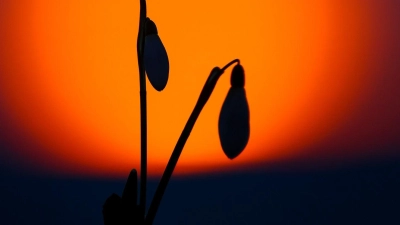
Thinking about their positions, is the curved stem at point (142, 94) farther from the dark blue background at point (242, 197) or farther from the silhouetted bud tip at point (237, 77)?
the dark blue background at point (242, 197)

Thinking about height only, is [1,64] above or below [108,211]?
above

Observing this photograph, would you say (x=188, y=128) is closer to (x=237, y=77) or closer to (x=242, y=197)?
(x=237, y=77)

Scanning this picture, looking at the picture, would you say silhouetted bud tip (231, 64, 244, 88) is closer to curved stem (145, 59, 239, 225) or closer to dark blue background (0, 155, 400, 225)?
curved stem (145, 59, 239, 225)

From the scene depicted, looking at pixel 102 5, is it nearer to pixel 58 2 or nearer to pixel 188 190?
pixel 58 2

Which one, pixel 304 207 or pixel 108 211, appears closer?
pixel 108 211

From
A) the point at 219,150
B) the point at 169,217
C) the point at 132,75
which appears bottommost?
the point at 169,217

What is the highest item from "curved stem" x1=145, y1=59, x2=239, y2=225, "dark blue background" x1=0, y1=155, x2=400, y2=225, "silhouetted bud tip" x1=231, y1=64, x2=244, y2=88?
"silhouetted bud tip" x1=231, y1=64, x2=244, y2=88

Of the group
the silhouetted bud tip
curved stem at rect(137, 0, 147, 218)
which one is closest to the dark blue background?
curved stem at rect(137, 0, 147, 218)

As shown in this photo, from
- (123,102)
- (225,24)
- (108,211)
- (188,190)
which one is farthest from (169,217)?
(108,211)

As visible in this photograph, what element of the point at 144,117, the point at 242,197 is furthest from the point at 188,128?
the point at 242,197

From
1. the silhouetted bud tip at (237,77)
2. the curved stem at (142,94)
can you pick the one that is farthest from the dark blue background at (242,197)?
the silhouetted bud tip at (237,77)

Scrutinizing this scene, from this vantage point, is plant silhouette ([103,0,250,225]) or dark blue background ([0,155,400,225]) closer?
plant silhouette ([103,0,250,225])
